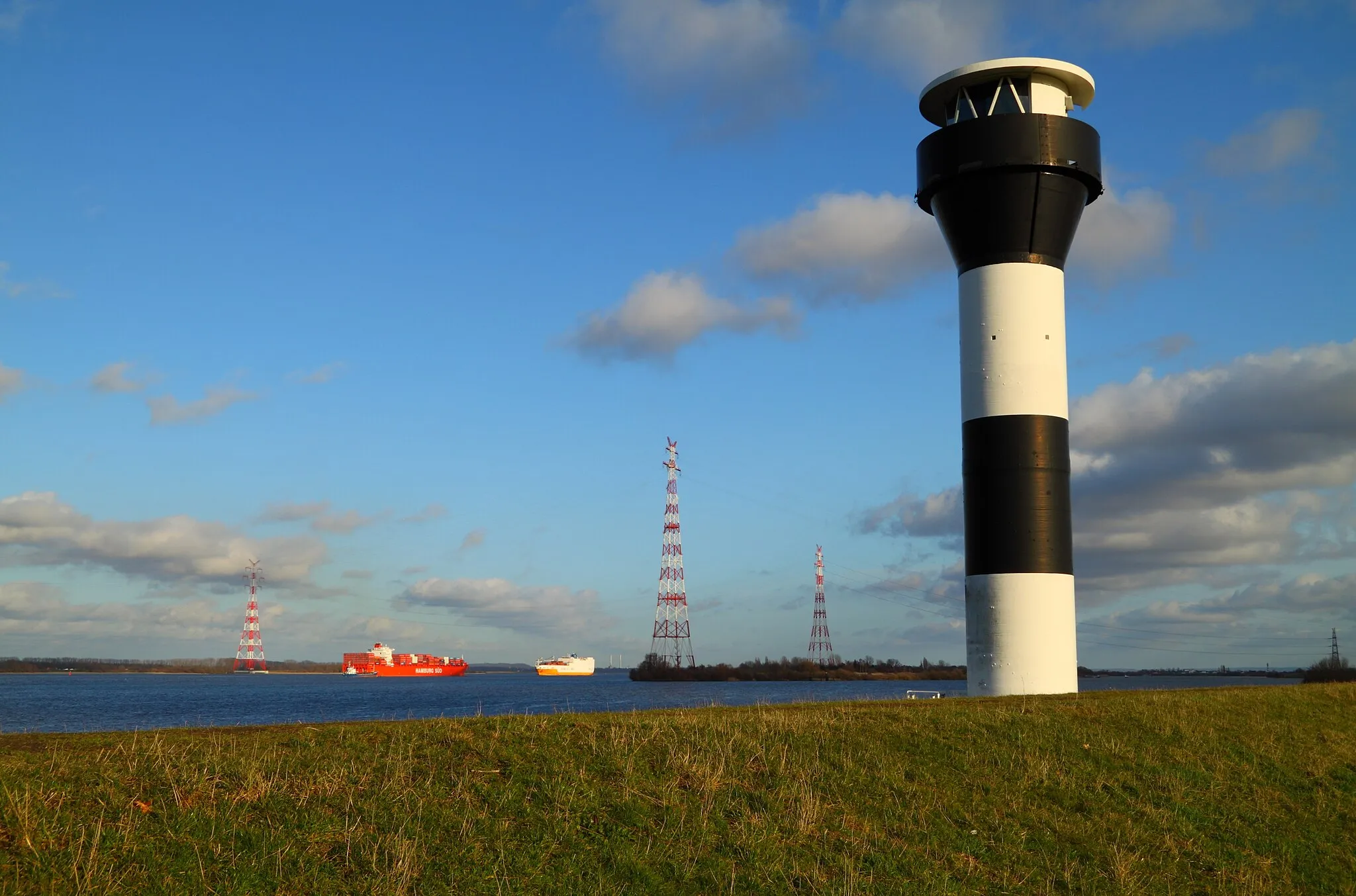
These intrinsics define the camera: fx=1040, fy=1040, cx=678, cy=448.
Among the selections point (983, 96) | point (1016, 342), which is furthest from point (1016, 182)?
point (1016, 342)

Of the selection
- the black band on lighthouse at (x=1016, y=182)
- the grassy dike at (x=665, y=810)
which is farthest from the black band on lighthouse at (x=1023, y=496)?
the grassy dike at (x=665, y=810)

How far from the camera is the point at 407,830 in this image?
10484mm

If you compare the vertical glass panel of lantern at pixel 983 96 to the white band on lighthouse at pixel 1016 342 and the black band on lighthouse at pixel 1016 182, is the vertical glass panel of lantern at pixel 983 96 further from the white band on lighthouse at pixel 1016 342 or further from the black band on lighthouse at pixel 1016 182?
the white band on lighthouse at pixel 1016 342

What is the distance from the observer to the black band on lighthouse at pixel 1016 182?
1012 inches

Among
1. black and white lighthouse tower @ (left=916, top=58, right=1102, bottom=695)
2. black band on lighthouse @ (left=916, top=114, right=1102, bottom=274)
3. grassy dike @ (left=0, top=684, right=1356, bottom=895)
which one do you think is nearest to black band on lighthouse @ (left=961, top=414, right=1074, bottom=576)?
black and white lighthouse tower @ (left=916, top=58, right=1102, bottom=695)

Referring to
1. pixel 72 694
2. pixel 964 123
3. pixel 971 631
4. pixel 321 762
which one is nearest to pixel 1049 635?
pixel 971 631

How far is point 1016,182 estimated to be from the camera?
2577cm

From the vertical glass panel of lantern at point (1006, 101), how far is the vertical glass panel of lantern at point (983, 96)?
5.3 inches

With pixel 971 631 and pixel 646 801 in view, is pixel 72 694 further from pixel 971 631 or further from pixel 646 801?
pixel 646 801

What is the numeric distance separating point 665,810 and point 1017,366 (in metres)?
17.1

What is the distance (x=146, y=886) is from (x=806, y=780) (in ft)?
25.6

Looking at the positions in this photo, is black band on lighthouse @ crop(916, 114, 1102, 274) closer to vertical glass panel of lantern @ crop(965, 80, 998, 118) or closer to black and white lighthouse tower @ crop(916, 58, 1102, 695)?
black and white lighthouse tower @ crop(916, 58, 1102, 695)

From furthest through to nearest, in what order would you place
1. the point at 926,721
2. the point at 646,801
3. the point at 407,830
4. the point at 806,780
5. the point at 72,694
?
the point at 72,694
the point at 926,721
the point at 806,780
the point at 646,801
the point at 407,830

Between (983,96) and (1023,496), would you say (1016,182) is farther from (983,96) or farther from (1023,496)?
(1023,496)
